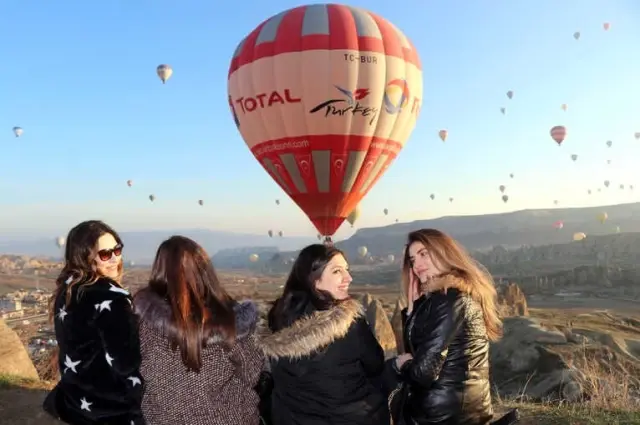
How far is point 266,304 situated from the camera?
413cm

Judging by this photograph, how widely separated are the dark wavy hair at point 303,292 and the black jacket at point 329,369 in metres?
0.06

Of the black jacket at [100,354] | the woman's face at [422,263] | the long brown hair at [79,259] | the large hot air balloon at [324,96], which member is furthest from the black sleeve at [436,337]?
the large hot air balloon at [324,96]

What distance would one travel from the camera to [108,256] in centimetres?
333

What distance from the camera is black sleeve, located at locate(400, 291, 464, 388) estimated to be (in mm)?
3184

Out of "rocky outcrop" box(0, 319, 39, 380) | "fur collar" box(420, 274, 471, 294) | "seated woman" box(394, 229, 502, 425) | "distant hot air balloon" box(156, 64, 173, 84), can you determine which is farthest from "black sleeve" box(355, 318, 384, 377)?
"distant hot air balloon" box(156, 64, 173, 84)

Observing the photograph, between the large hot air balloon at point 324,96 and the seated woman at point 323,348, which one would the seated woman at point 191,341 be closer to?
the seated woman at point 323,348

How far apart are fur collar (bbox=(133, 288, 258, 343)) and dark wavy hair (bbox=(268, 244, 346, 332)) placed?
28cm

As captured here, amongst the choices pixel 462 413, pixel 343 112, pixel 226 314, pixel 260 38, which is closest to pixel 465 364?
pixel 462 413

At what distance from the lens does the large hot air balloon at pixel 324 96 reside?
653 inches

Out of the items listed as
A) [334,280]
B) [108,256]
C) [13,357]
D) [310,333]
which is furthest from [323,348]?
[13,357]

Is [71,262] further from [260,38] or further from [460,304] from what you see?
[260,38]

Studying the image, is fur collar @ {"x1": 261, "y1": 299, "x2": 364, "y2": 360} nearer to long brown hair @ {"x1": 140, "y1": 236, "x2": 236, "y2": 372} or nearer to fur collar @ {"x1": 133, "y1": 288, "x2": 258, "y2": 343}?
fur collar @ {"x1": 133, "y1": 288, "x2": 258, "y2": 343}

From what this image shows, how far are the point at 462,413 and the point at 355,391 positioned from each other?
0.64m

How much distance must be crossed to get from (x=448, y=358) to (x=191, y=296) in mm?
1510
